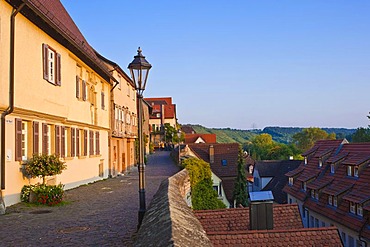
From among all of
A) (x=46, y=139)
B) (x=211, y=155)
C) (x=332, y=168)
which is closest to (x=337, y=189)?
(x=332, y=168)

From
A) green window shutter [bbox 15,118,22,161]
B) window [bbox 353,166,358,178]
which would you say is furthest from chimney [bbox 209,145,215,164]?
green window shutter [bbox 15,118,22,161]

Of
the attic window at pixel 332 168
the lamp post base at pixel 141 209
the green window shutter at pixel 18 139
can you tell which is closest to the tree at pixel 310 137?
the attic window at pixel 332 168

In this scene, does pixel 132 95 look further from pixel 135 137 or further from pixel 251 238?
pixel 251 238

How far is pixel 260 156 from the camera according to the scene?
401ft

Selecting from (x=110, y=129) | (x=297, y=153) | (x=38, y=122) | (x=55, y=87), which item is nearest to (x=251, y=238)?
(x=38, y=122)

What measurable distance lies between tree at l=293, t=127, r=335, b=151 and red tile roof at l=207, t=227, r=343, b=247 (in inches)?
4519

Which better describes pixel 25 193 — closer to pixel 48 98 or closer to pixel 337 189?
pixel 48 98

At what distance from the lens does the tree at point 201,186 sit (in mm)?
20434

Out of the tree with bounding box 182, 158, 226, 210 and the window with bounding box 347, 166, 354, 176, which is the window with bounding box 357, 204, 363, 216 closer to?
the window with bounding box 347, 166, 354, 176

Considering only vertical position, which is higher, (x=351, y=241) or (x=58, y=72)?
(x=58, y=72)

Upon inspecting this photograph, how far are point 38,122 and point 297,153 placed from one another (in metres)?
97.4

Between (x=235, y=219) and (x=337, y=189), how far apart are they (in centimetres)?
1911

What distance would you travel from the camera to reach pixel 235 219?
14.0 m

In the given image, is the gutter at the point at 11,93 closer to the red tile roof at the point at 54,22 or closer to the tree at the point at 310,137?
the red tile roof at the point at 54,22
